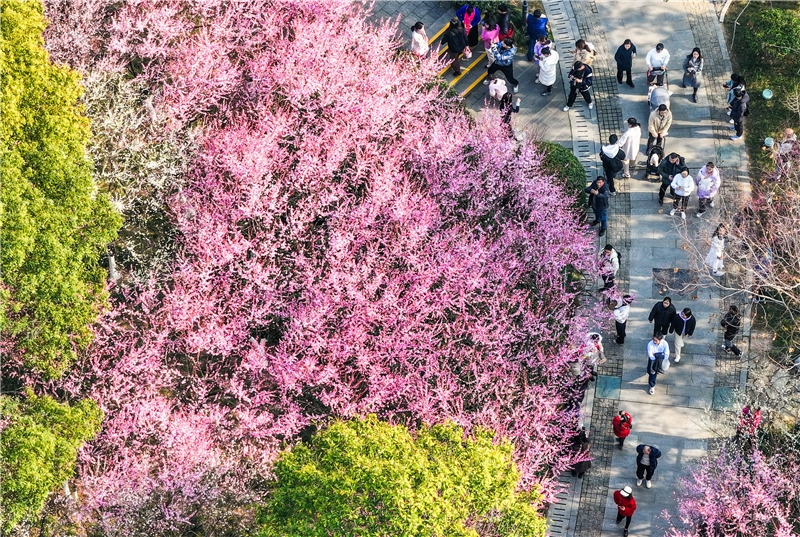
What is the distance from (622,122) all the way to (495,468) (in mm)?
15614

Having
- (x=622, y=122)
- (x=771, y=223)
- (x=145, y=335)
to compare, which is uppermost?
(x=622, y=122)

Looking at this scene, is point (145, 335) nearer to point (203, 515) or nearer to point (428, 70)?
point (203, 515)

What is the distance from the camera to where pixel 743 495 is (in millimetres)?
32531

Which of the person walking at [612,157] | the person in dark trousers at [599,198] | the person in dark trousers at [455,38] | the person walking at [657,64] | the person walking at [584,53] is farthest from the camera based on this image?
the person in dark trousers at [455,38]

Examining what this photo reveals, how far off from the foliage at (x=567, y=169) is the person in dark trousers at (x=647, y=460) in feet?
27.4

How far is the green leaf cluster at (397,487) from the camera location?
92.9 ft

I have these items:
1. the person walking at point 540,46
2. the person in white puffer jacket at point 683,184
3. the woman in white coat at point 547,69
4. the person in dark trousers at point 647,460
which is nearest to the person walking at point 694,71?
the woman in white coat at point 547,69

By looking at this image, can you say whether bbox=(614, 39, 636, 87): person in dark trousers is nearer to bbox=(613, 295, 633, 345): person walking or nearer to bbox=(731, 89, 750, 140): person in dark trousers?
bbox=(731, 89, 750, 140): person in dark trousers

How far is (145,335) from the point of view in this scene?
111 ft

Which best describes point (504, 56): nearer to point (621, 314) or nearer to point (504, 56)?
point (504, 56)

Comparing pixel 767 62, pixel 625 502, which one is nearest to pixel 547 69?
pixel 767 62

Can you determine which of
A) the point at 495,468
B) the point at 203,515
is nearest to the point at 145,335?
the point at 203,515

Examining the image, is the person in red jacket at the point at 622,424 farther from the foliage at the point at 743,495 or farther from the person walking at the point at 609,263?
the person walking at the point at 609,263

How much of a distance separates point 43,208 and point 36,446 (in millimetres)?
5403
